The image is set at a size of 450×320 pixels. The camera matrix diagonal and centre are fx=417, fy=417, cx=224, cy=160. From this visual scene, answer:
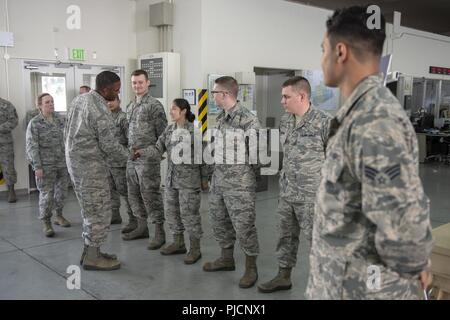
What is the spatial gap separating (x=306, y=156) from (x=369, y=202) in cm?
166

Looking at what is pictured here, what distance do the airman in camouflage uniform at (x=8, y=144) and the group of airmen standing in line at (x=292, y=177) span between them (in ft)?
0.06

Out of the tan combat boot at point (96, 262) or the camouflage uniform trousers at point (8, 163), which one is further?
the camouflage uniform trousers at point (8, 163)

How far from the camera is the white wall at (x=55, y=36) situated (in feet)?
20.4

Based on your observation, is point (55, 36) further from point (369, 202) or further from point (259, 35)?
point (369, 202)

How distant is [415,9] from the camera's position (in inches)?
389

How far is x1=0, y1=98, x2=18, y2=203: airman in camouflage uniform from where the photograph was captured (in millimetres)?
5941

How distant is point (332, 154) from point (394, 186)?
9.4 inches

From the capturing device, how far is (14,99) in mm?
6340

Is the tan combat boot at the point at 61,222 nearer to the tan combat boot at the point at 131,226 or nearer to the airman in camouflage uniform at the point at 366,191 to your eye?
the tan combat boot at the point at 131,226

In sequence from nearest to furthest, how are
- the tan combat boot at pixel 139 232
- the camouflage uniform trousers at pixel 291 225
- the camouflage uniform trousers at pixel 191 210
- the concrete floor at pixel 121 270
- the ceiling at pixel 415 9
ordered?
the camouflage uniform trousers at pixel 291 225, the concrete floor at pixel 121 270, the camouflage uniform trousers at pixel 191 210, the tan combat boot at pixel 139 232, the ceiling at pixel 415 9

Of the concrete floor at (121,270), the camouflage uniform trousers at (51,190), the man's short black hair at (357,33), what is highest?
the man's short black hair at (357,33)

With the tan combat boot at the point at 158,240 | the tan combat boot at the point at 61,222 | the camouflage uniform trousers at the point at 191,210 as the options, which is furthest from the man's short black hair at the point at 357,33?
the tan combat boot at the point at 61,222

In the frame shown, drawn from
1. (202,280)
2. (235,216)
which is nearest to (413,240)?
(235,216)

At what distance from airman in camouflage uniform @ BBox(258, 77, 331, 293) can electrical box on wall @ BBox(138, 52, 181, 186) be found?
3.85m
